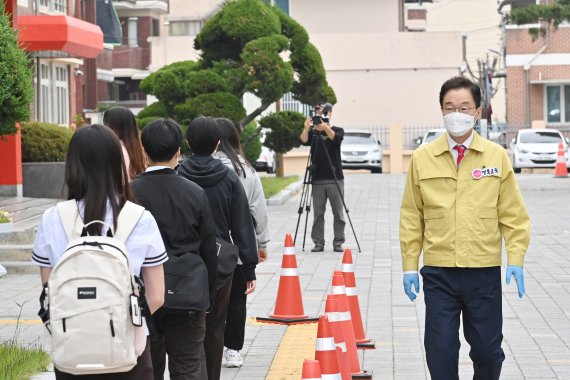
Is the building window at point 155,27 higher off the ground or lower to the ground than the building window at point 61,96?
higher

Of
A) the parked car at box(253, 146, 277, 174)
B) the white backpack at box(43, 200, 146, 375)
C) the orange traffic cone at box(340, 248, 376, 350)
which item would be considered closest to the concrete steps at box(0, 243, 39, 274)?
the orange traffic cone at box(340, 248, 376, 350)

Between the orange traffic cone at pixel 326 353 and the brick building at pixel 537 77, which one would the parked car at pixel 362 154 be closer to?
the brick building at pixel 537 77

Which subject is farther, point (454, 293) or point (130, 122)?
point (130, 122)

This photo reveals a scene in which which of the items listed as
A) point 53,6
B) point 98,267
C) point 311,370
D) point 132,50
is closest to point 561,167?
point 53,6

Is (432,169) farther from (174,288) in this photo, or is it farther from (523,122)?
(523,122)

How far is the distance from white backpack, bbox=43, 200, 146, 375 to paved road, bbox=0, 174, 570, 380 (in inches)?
159

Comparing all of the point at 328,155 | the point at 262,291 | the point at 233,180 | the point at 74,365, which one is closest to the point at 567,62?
the point at 328,155

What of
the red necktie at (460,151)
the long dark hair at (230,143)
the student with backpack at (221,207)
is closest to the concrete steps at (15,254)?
the long dark hair at (230,143)

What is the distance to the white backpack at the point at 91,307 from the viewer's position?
4.74m

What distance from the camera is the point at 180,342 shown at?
254 inches

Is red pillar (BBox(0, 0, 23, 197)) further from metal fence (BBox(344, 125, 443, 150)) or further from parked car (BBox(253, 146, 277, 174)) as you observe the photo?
metal fence (BBox(344, 125, 443, 150))

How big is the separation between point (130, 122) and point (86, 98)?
Result: 48839mm

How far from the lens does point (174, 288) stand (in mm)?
6297

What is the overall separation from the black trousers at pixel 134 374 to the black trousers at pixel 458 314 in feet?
6.53
